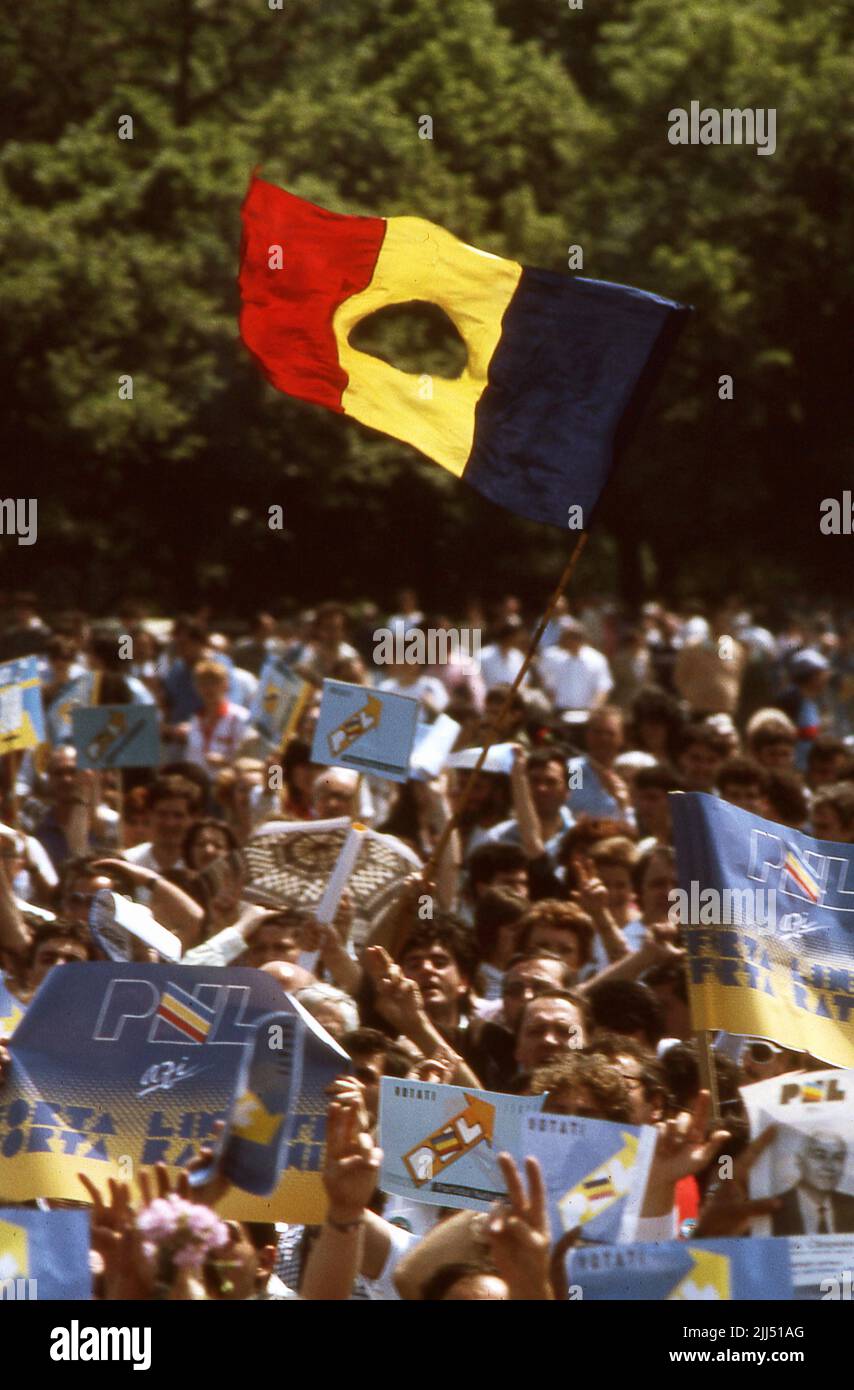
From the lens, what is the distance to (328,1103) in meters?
4.30

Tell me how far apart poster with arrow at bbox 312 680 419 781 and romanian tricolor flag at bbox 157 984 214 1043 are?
2.97m

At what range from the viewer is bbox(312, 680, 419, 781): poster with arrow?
7.57 m

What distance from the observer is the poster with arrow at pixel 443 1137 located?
4.48m

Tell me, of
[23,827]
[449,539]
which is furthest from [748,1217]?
[449,539]

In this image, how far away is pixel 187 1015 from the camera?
457 cm

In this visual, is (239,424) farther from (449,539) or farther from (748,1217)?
(748,1217)

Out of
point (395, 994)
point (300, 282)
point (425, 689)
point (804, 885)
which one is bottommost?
point (395, 994)

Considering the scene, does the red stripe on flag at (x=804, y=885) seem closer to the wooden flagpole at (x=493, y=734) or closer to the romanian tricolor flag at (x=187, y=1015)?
the wooden flagpole at (x=493, y=734)

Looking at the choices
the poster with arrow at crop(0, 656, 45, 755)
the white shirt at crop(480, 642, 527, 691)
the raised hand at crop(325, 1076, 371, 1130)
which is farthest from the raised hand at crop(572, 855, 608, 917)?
the white shirt at crop(480, 642, 527, 691)

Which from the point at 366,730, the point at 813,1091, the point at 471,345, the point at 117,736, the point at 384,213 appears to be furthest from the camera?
the point at 384,213

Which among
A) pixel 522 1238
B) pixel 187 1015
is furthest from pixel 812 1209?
pixel 187 1015

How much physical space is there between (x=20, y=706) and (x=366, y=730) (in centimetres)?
149

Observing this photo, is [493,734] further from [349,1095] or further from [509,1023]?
[349,1095]

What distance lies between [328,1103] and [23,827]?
15.7ft
